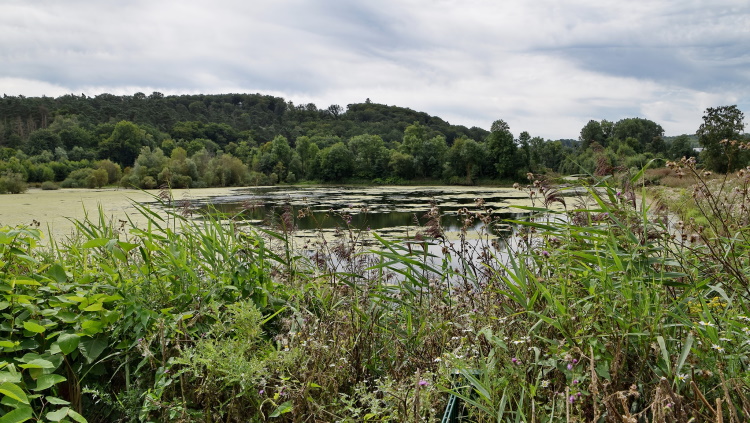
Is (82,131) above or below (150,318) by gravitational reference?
above

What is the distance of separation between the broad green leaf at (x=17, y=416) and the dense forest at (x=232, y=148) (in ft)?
68.1

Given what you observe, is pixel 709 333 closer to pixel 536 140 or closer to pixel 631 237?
pixel 631 237

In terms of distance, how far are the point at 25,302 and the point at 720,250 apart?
2.96 metres

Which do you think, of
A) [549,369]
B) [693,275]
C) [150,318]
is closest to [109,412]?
[150,318]

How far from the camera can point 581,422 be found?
1.10 meters

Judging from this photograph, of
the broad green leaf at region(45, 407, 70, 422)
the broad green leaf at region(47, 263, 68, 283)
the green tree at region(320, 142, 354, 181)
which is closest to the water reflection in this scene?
the broad green leaf at region(47, 263, 68, 283)

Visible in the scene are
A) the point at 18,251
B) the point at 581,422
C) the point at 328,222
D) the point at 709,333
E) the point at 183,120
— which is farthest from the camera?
the point at 183,120

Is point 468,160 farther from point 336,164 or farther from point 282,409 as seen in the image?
point 282,409

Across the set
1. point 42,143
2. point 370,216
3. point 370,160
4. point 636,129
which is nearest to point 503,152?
point 370,160

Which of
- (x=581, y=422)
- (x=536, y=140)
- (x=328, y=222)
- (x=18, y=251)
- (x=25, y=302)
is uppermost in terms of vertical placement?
(x=536, y=140)

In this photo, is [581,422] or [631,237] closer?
[581,422]

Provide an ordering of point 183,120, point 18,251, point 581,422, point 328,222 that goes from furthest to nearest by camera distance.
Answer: point 183,120, point 328,222, point 18,251, point 581,422

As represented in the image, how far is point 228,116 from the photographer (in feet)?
363

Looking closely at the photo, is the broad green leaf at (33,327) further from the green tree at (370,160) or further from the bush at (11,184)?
the green tree at (370,160)
